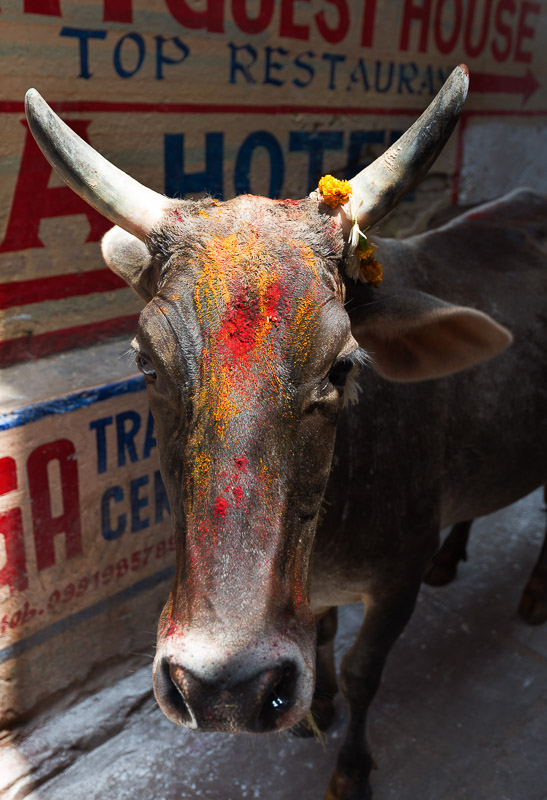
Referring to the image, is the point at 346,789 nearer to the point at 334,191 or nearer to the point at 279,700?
the point at 279,700

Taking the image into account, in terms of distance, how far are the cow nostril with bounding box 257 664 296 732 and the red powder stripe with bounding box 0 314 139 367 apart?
1.87 meters

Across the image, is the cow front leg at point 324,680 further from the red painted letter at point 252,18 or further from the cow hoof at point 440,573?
the red painted letter at point 252,18

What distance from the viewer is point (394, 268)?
9.27 feet

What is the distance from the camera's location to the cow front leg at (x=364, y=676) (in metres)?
2.72

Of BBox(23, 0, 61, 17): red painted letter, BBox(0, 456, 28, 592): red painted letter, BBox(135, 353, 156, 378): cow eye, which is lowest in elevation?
BBox(0, 456, 28, 592): red painted letter

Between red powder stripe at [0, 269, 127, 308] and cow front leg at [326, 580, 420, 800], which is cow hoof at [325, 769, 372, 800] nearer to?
cow front leg at [326, 580, 420, 800]

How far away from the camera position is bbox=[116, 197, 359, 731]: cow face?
1.53m

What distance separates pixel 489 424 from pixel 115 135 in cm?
192

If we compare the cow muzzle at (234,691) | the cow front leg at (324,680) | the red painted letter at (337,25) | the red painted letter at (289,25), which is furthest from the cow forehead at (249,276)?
the red painted letter at (337,25)

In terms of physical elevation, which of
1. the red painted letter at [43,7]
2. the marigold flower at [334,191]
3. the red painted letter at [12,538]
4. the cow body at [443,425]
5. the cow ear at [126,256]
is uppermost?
the red painted letter at [43,7]

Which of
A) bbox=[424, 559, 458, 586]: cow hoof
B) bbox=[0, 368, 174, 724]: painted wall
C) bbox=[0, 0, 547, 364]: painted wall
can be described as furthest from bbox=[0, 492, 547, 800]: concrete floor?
bbox=[0, 0, 547, 364]: painted wall

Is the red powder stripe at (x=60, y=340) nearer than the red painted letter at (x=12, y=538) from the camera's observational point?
No

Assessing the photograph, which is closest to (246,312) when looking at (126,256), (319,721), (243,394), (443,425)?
(243,394)

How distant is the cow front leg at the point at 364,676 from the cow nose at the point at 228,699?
1174 mm
